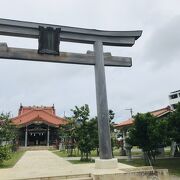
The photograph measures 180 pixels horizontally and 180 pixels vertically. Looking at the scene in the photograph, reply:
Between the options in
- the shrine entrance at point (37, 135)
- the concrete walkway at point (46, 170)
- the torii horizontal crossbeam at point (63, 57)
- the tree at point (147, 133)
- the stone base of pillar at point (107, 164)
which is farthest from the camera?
the shrine entrance at point (37, 135)

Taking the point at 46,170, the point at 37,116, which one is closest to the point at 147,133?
the point at 46,170

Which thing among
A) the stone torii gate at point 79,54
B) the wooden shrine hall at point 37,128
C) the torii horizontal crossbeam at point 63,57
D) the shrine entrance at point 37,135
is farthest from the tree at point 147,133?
the shrine entrance at point 37,135

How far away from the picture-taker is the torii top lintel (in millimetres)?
8406

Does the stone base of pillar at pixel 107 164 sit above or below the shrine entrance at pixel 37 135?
below

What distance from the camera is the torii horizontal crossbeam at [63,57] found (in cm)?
822

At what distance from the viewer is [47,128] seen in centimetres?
4131

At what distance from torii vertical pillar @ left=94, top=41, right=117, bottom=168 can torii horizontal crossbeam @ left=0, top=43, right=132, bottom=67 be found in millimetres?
298

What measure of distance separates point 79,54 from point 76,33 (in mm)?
788

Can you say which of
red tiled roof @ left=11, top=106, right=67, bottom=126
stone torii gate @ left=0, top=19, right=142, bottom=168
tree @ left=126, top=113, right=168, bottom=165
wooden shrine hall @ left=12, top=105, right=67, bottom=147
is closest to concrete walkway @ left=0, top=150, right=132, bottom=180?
stone torii gate @ left=0, top=19, right=142, bottom=168

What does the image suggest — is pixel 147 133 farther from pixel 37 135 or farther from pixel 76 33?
pixel 37 135

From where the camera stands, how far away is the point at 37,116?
40.8 metres

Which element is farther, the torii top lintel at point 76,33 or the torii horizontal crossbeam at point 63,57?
the torii top lintel at point 76,33

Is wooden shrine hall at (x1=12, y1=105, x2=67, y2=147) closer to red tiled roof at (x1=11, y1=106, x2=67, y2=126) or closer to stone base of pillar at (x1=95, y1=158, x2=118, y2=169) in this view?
red tiled roof at (x1=11, y1=106, x2=67, y2=126)

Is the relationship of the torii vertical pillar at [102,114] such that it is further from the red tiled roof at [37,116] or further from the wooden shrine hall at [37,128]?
the red tiled roof at [37,116]
